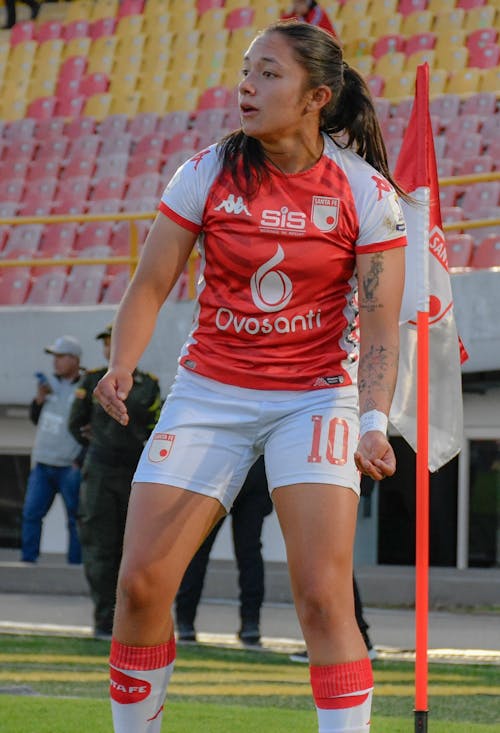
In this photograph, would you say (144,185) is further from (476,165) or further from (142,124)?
(476,165)

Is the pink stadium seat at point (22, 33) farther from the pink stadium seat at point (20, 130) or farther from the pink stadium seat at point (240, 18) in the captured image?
the pink stadium seat at point (240, 18)

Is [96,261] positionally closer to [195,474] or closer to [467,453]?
[467,453]

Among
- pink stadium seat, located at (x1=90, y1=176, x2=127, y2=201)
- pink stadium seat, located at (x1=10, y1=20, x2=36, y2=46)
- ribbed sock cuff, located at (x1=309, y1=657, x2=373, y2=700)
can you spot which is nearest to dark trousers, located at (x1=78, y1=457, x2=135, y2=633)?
ribbed sock cuff, located at (x1=309, y1=657, x2=373, y2=700)

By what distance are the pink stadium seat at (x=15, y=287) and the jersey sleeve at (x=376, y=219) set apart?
14313 mm

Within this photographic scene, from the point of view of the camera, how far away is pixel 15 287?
60.5 feet

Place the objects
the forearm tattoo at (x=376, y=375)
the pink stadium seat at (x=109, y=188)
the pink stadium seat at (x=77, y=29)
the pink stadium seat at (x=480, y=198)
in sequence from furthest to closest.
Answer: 1. the pink stadium seat at (x=77, y=29)
2. the pink stadium seat at (x=109, y=188)
3. the pink stadium seat at (x=480, y=198)
4. the forearm tattoo at (x=376, y=375)

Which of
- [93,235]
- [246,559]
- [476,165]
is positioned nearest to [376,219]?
[246,559]

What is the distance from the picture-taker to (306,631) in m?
4.08

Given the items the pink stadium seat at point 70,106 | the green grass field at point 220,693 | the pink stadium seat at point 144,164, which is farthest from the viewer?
the pink stadium seat at point 70,106

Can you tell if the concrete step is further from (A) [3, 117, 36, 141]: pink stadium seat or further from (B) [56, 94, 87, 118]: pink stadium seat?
(B) [56, 94, 87, 118]: pink stadium seat

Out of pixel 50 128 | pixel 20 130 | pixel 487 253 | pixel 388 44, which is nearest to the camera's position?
pixel 487 253

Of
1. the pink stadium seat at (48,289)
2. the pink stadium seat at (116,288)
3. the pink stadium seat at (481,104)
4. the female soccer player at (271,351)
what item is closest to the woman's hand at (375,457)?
the female soccer player at (271,351)

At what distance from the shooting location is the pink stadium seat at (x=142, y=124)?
21.5m

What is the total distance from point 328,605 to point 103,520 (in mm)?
5755
